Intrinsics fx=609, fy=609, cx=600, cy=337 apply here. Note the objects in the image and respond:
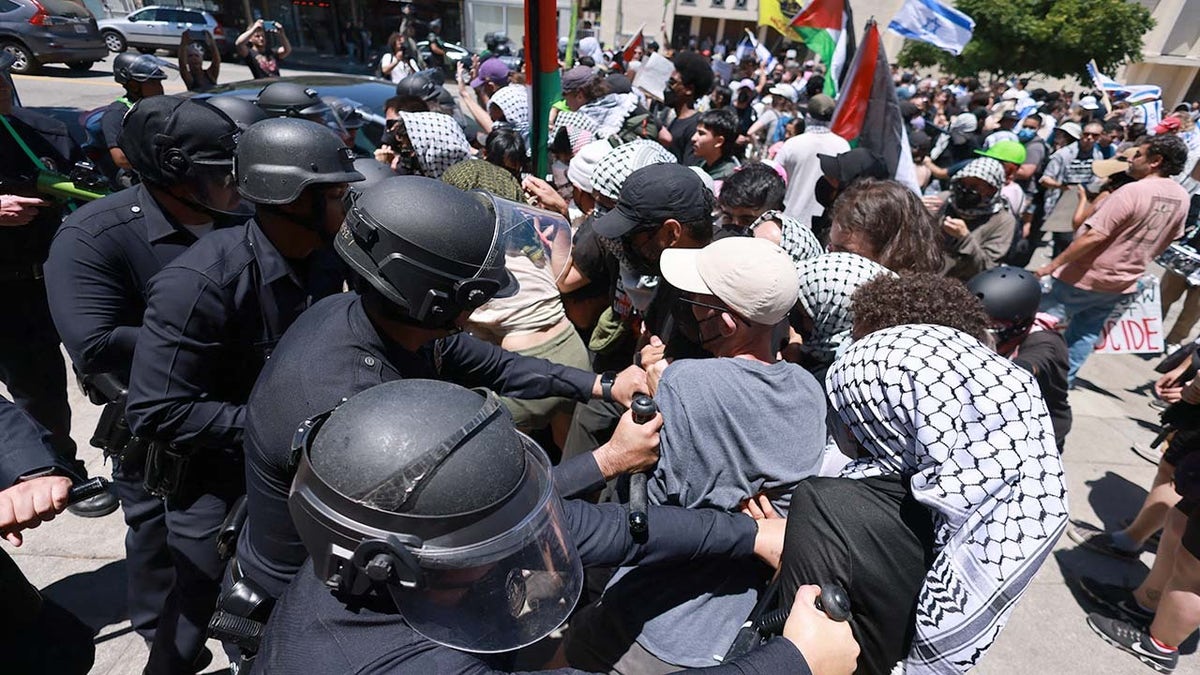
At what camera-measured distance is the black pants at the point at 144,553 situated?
239 centimetres

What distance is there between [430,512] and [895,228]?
102 inches

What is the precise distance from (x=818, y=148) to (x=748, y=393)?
3.92 meters

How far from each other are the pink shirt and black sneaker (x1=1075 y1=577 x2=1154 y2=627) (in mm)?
2470

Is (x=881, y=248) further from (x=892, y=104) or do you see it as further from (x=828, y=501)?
(x=892, y=104)

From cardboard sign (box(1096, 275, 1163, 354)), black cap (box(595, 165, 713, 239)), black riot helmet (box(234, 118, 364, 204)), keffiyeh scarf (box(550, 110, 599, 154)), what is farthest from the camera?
keffiyeh scarf (box(550, 110, 599, 154))

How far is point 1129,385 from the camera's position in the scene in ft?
20.6

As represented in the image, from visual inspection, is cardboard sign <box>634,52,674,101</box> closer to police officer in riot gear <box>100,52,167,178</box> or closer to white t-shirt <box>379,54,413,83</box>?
police officer in riot gear <box>100,52,167,178</box>

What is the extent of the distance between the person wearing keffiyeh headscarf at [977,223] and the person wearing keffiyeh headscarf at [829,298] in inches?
92.1

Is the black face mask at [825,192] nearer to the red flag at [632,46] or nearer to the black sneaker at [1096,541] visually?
the black sneaker at [1096,541]

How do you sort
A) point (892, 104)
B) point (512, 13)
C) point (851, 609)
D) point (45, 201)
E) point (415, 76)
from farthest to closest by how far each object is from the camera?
1. point (512, 13)
2. point (415, 76)
3. point (892, 104)
4. point (45, 201)
5. point (851, 609)

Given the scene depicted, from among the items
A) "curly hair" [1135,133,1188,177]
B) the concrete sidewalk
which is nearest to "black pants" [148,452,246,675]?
the concrete sidewalk

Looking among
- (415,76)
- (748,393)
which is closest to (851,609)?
(748,393)

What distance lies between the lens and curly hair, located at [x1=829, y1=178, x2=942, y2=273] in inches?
112

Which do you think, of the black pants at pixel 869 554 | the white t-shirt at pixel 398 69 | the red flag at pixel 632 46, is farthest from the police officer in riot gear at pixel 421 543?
the white t-shirt at pixel 398 69
